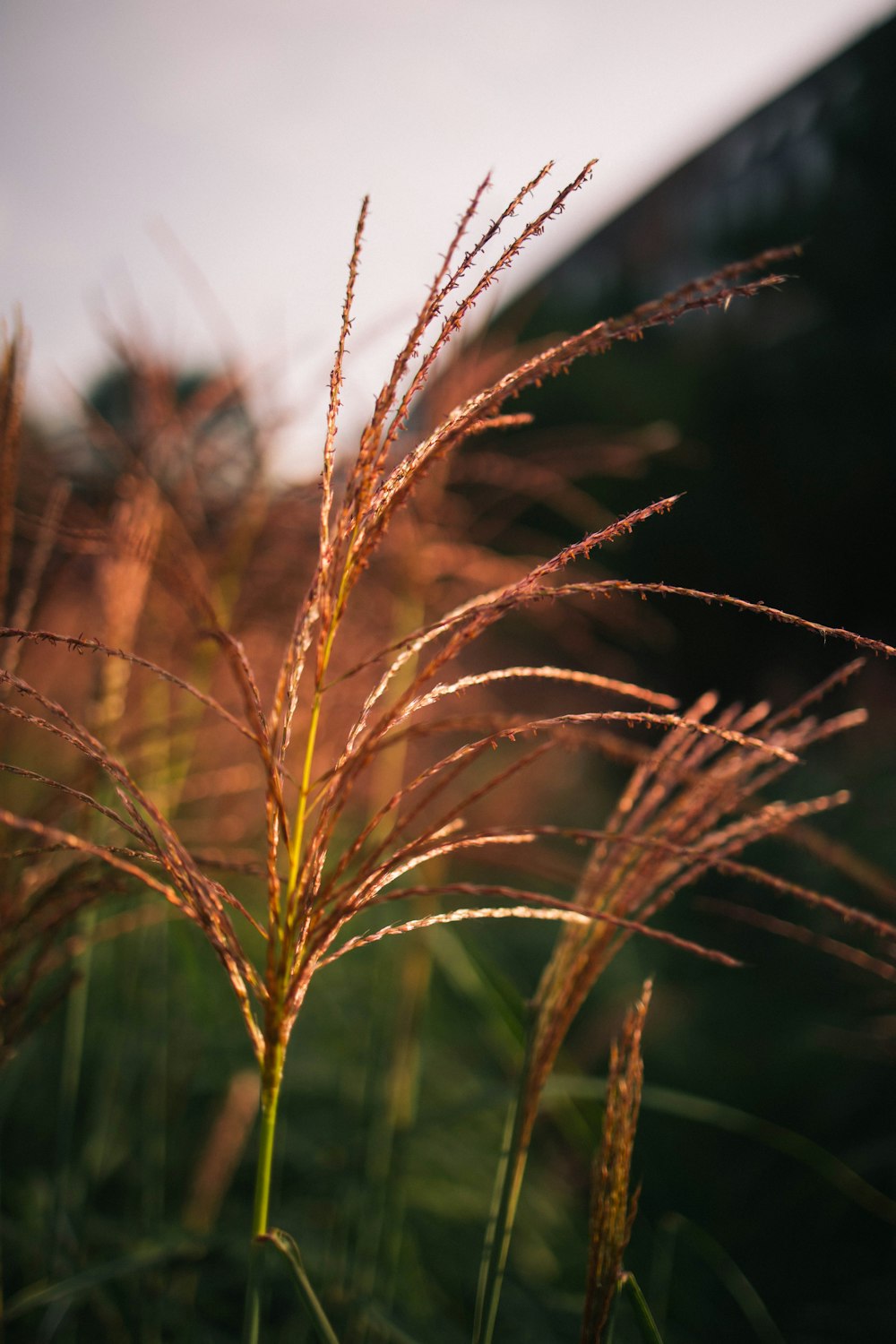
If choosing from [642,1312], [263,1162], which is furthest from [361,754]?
[642,1312]

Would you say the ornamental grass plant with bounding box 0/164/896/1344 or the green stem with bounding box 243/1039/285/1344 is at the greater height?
the ornamental grass plant with bounding box 0/164/896/1344

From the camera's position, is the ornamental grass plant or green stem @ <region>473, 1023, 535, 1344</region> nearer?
the ornamental grass plant

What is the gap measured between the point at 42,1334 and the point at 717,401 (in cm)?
384

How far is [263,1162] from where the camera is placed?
0.51 meters

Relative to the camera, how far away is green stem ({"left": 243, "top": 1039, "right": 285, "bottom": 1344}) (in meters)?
0.51

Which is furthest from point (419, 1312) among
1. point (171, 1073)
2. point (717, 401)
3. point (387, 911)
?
point (717, 401)

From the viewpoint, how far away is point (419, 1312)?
1.39m

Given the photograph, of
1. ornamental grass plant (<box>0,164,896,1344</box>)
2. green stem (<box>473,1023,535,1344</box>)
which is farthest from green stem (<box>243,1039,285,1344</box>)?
green stem (<box>473,1023,535,1344</box>)

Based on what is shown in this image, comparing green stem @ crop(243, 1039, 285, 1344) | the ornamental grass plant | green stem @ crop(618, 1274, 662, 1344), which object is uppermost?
the ornamental grass plant

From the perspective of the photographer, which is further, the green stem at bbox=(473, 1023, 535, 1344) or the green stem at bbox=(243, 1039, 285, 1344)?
the green stem at bbox=(473, 1023, 535, 1344)

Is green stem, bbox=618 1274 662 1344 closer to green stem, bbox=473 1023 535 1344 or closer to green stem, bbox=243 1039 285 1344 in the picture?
green stem, bbox=473 1023 535 1344

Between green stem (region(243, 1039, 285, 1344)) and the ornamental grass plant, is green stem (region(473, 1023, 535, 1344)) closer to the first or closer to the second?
the ornamental grass plant

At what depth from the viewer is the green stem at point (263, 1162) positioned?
51 cm

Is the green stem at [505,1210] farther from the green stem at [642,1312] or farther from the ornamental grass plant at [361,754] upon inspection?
the green stem at [642,1312]
